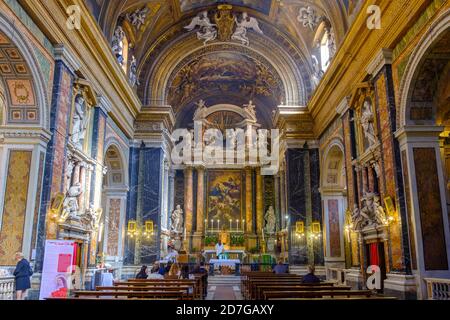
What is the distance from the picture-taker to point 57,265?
923cm

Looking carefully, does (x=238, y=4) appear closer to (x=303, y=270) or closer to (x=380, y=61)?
(x=380, y=61)

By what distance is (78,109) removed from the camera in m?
12.0

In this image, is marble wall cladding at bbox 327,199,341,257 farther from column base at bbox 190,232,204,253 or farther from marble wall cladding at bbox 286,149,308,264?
column base at bbox 190,232,204,253

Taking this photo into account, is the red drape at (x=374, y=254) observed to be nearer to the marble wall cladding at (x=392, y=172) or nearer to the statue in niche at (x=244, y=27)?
the marble wall cladding at (x=392, y=172)

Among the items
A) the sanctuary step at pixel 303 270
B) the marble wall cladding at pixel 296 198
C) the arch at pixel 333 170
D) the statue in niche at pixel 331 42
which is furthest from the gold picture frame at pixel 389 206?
the marble wall cladding at pixel 296 198

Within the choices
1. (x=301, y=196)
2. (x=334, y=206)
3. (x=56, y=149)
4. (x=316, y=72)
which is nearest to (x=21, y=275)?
(x=56, y=149)

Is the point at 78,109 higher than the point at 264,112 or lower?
lower

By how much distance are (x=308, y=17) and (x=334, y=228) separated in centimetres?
880

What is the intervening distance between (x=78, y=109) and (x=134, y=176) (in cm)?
683

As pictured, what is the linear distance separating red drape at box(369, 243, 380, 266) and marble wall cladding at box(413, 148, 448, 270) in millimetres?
2331

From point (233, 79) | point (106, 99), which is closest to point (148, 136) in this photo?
point (106, 99)

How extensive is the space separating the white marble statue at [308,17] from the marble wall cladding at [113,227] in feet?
35.5

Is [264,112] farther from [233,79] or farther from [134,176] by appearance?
[134,176]
